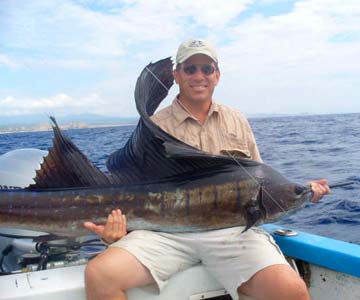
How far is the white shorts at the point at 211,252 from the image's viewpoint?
2092 millimetres

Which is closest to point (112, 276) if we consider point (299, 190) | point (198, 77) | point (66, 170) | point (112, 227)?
point (112, 227)

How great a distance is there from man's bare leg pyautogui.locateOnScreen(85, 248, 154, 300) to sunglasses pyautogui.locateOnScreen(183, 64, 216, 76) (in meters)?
1.12

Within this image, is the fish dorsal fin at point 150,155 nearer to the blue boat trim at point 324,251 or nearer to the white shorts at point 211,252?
the white shorts at point 211,252

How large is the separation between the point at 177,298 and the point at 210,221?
0.38m

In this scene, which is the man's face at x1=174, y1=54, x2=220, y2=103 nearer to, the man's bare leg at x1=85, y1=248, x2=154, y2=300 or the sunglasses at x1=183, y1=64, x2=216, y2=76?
the sunglasses at x1=183, y1=64, x2=216, y2=76

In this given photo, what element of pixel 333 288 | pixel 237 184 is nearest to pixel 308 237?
pixel 333 288

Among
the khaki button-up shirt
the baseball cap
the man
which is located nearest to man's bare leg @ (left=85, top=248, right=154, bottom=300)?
the man

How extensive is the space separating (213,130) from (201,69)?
0.35 m

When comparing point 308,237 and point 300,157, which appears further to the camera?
point 300,157

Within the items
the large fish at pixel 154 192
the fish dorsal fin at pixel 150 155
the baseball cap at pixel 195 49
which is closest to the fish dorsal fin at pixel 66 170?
the large fish at pixel 154 192

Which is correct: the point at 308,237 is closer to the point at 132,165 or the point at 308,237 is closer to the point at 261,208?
the point at 261,208

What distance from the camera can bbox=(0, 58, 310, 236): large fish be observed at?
224 cm

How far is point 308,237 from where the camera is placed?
2.48m

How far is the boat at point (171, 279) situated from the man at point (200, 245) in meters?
0.07
